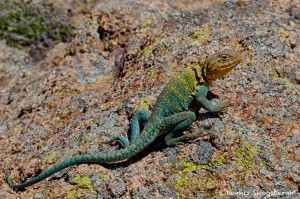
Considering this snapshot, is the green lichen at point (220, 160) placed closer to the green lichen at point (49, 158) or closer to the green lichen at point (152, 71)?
the green lichen at point (152, 71)

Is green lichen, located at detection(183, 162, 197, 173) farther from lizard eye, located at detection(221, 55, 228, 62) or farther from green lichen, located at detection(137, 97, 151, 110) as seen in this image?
lizard eye, located at detection(221, 55, 228, 62)

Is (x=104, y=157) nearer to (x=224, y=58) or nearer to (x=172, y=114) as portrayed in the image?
(x=172, y=114)

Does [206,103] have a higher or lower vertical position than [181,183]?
higher

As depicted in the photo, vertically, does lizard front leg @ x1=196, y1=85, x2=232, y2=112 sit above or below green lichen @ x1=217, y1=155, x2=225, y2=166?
above

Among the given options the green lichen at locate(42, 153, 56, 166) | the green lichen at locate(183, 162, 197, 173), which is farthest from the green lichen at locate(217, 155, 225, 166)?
the green lichen at locate(42, 153, 56, 166)

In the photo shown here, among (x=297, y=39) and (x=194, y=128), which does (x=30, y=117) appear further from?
(x=297, y=39)

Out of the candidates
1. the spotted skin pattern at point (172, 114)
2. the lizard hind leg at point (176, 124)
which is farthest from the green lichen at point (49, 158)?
the lizard hind leg at point (176, 124)

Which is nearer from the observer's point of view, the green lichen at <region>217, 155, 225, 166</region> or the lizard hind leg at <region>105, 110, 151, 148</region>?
the green lichen at <region>217, 155, 225, 166</region>

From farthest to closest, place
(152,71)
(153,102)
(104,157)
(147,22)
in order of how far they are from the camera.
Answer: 1. (147,22)
2. (152,71)
3. (153,102)
4. (104,157)

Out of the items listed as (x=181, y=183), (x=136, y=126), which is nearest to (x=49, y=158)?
(x=136, y=126)
